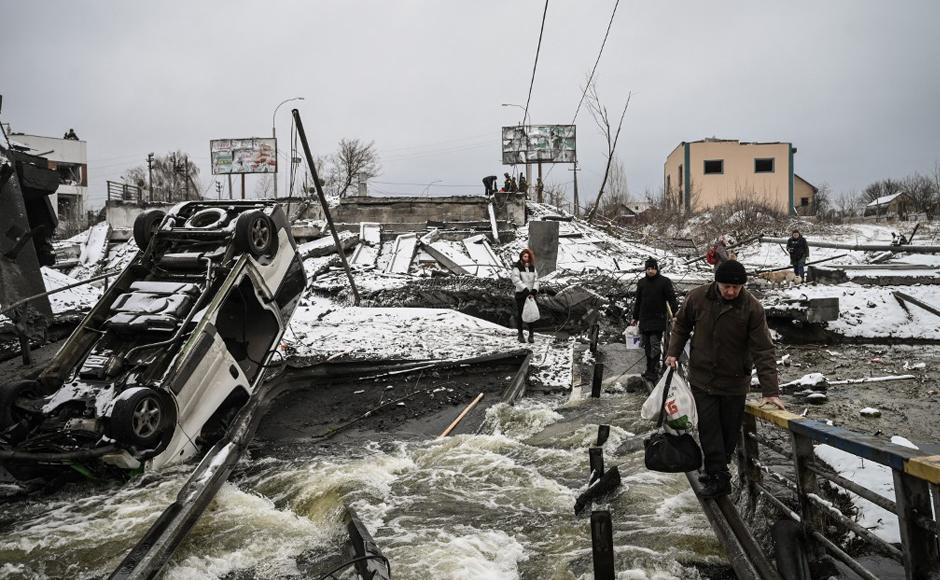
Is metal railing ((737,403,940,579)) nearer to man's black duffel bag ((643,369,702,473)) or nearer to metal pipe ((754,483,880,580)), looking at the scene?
metal pipe ((754,483,880,580))

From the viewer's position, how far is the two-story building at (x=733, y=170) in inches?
1779

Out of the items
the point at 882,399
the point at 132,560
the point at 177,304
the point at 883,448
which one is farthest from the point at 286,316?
the point at 882,399

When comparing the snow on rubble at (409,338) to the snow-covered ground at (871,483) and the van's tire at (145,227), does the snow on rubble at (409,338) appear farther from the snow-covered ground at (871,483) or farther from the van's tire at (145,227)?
the snow-covered ground at (871,483)

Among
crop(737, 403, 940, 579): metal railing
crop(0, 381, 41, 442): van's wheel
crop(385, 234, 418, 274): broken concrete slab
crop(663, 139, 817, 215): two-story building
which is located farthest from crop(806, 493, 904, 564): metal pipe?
crop(663, 139, 817, 215): two-story building

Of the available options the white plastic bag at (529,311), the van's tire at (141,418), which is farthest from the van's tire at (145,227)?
the white plastic bag at (529,311)

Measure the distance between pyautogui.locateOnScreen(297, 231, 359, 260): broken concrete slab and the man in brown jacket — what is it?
15.3 metres

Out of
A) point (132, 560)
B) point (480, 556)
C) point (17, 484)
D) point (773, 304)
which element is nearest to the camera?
point (132, 560)

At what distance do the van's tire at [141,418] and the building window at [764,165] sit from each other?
4663 cm

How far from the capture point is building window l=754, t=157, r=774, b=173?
4550 cm

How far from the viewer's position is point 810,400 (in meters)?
8.25

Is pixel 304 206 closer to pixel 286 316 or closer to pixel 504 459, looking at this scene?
pixel 286 316

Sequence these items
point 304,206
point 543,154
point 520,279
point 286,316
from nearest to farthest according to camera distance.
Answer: point 286,316 → point 520,279 → point 304,206 → point 543,154

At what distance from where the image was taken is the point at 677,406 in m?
4.54

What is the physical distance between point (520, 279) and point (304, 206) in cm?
1594
